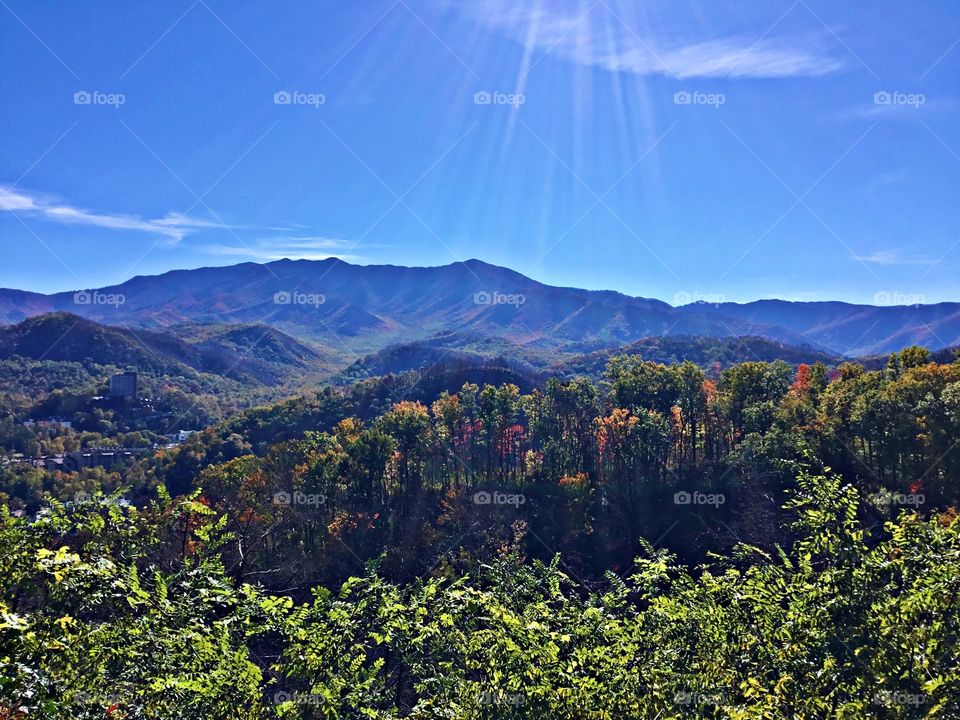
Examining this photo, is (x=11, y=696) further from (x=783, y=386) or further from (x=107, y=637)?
(x=783, y=386)

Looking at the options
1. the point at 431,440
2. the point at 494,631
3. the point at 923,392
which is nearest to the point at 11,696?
the point at 494,631

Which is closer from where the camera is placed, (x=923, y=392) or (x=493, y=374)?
(x=923, y=392)

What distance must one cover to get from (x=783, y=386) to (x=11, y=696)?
68344 mm

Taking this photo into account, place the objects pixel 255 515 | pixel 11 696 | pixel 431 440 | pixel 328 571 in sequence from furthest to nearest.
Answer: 1. pixel 431 440
2. pixel 255 515
3. pixel 328 571
4. pixel 11 696

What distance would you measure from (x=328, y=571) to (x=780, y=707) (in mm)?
51175

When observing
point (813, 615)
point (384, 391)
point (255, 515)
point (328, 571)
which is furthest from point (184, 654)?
point (384, 391)

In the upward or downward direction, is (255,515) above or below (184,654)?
below

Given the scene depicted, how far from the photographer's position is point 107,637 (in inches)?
382

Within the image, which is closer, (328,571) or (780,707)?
(780,707)

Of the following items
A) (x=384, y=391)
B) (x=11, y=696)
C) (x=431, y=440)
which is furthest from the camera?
(x=384, y=391)

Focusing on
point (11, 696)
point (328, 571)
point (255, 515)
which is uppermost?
point (11, 696)

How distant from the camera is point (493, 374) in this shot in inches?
5886

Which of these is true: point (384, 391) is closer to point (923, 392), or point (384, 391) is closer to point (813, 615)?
point (923, 392)

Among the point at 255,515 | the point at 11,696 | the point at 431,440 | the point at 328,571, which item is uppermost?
the point at 11,696
